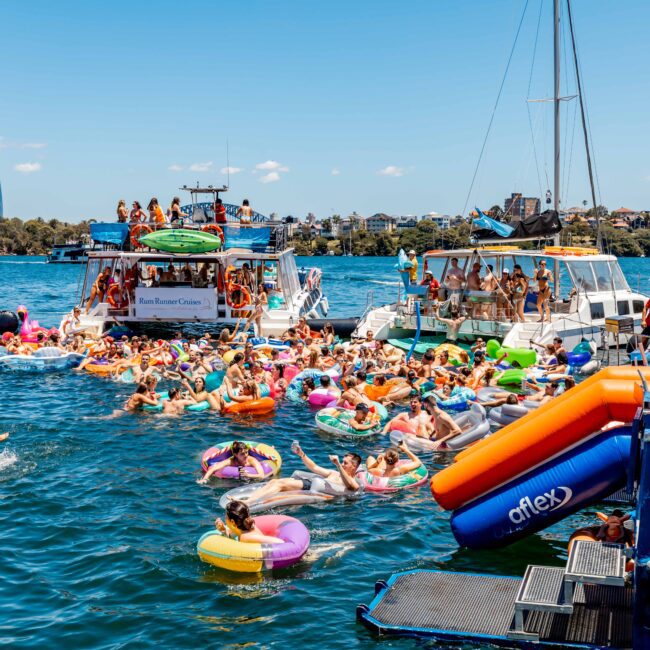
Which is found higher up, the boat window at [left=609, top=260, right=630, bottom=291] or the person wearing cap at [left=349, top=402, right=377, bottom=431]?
the boat window at [left=609, top=260, right=630, bottom=291]

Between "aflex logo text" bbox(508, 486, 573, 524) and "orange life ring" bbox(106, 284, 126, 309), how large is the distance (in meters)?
19.5

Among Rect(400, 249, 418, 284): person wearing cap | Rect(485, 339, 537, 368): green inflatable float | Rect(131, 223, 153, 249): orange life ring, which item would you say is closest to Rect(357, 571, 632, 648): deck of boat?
Rect(485, 339, 537, 368): green inflatable float

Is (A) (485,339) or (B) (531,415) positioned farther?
(A) (485,339)

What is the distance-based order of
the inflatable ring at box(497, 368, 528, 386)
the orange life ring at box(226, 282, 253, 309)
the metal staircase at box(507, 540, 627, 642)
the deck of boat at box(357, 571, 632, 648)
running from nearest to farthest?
the metal staircase at box(507, 540, 627, 642) < the deck of boat at box(357, 571, 632, 648) < the inflatable ring at box(497, 368, 528, 386) < the orange life ring at box(226, 282, 253, 309)

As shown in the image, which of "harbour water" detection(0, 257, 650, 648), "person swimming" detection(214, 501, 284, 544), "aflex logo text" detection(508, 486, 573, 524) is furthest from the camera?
"person swimming" detection(214, 501, 284, 544)

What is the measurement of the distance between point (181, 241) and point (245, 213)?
4.58 meters

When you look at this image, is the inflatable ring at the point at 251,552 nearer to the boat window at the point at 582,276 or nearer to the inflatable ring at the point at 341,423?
the inflatable ring at the point at 341,423

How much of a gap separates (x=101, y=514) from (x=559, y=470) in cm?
654

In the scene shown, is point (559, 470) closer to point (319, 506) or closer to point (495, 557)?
point (495, 557)

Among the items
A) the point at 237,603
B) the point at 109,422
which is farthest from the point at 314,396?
the point at 237,603

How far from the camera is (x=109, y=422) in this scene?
1684cm

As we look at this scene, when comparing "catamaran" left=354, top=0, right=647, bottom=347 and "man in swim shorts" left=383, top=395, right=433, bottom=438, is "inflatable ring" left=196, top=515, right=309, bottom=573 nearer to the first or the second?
"man in swim shorts" left=383, top=395, right=433, bottom=438

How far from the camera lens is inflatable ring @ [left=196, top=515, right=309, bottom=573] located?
9.64 metres

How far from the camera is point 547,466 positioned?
8945 millimetres
